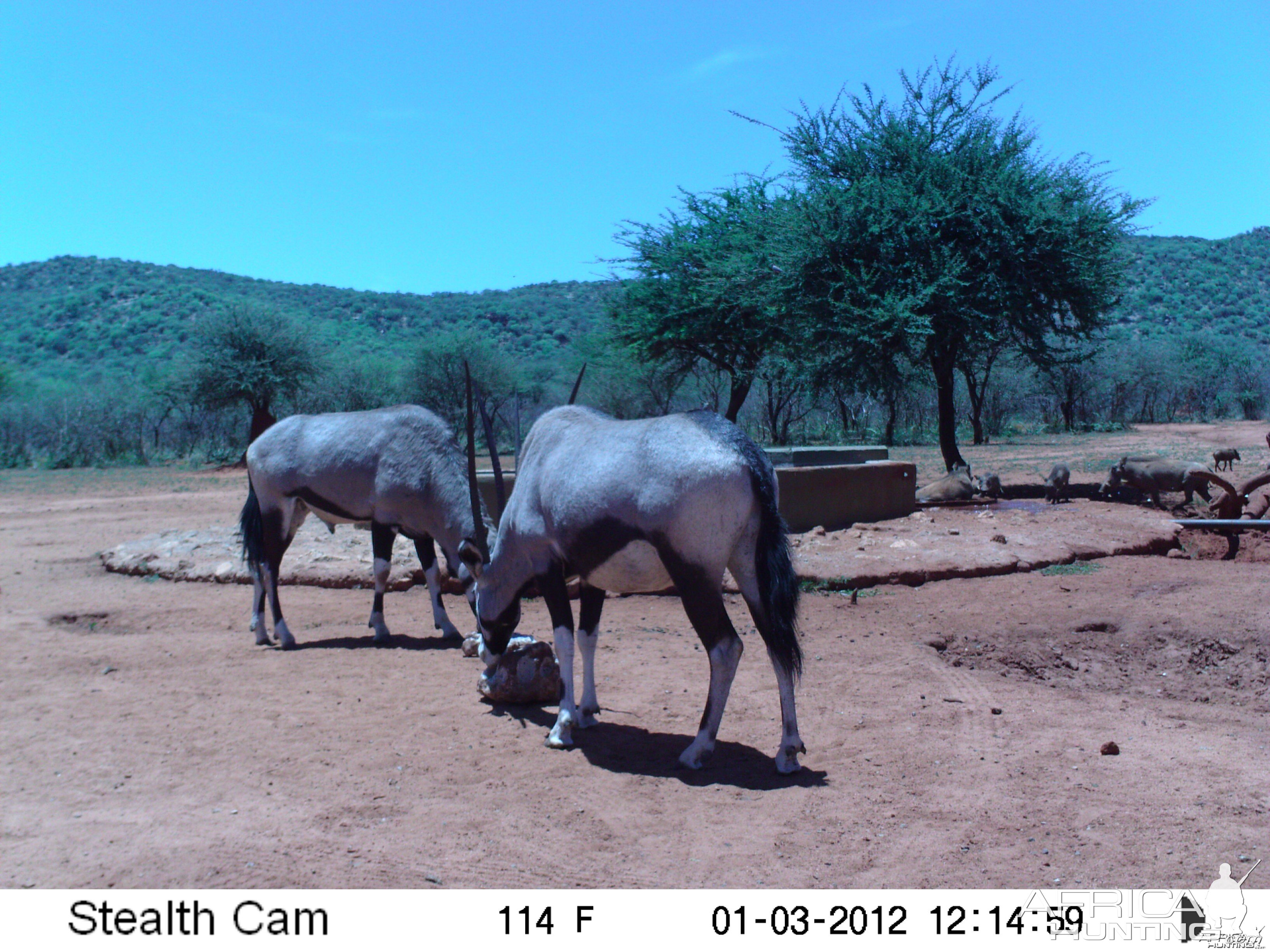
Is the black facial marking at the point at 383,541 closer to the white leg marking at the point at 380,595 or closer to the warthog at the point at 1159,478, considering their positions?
the white leg marking at the point at 380,595

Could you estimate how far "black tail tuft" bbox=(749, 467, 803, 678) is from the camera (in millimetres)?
4957

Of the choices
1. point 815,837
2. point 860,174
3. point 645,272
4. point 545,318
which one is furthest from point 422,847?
point 545,318

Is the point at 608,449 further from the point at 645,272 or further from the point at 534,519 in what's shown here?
the point at 645,272

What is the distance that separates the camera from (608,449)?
5.35 metres

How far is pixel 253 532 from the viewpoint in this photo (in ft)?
28.7

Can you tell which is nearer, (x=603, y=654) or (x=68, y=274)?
(x=603, y=654)

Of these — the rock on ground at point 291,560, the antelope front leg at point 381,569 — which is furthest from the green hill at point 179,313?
the antelope front leg at point 381,569

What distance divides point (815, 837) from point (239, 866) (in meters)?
2.43

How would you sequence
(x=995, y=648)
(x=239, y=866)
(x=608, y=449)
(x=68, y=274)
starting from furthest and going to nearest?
(x=68, y=274), (x=995, y=648), (x=608, y=449), (x=239, y=866)

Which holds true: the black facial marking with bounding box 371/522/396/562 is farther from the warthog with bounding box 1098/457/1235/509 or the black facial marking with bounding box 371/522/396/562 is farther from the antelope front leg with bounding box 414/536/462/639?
the warthog with bounding box 1098/457/1235/509

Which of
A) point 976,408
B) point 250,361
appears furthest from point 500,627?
point 976,408

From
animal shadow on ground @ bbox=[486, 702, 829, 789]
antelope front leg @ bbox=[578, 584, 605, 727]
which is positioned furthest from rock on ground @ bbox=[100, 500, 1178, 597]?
animal shadow on ground @ bbox=[486, 702, 829, 789]

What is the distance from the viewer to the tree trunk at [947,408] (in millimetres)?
18562
